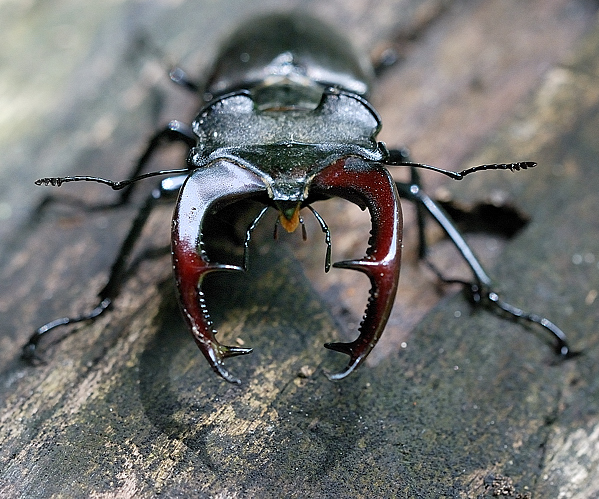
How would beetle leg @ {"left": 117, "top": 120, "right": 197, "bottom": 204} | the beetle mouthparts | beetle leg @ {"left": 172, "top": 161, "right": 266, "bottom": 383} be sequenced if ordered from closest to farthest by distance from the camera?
1. beetle leg @ {"left": 172, "top": 161, "right": 266, "bottom": 383}
2. the beetle mouthparts
3. beetle leg @ {"left": 117, "top": 120, "right": 197, "bottom": 204}

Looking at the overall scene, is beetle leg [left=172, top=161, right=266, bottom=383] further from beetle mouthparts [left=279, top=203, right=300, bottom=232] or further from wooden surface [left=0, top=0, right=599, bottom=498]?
wooden surface [left=0, top=0, right=599, bottom=498]

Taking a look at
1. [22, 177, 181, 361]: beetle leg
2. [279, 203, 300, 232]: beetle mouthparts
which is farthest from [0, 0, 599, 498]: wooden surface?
[279, 203, 300, 232]: beetle mouthparts

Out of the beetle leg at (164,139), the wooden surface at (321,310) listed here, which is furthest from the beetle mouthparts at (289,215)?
the beetle leg at (164,139)

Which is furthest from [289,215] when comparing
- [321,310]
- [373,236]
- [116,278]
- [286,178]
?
[116,278]

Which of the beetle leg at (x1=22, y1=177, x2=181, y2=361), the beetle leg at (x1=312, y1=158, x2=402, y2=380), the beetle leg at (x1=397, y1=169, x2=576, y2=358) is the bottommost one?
the beetle leg at (x1=397, y1=169, x2=576, y2=358)

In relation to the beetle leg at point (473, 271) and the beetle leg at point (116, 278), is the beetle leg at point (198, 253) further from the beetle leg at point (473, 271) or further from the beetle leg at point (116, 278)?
the beetle leg at point (473, 271)

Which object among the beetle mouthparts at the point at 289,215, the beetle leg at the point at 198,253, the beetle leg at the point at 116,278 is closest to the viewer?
the beetle leg at the point at 198,253

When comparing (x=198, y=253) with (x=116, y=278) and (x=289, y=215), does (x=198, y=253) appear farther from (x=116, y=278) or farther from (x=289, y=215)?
(x=116, y=278)

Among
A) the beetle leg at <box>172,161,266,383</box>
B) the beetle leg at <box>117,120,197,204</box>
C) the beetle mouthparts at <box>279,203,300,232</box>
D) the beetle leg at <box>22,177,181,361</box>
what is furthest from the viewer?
the beetle leg at <box>117,120,197,204</box>
